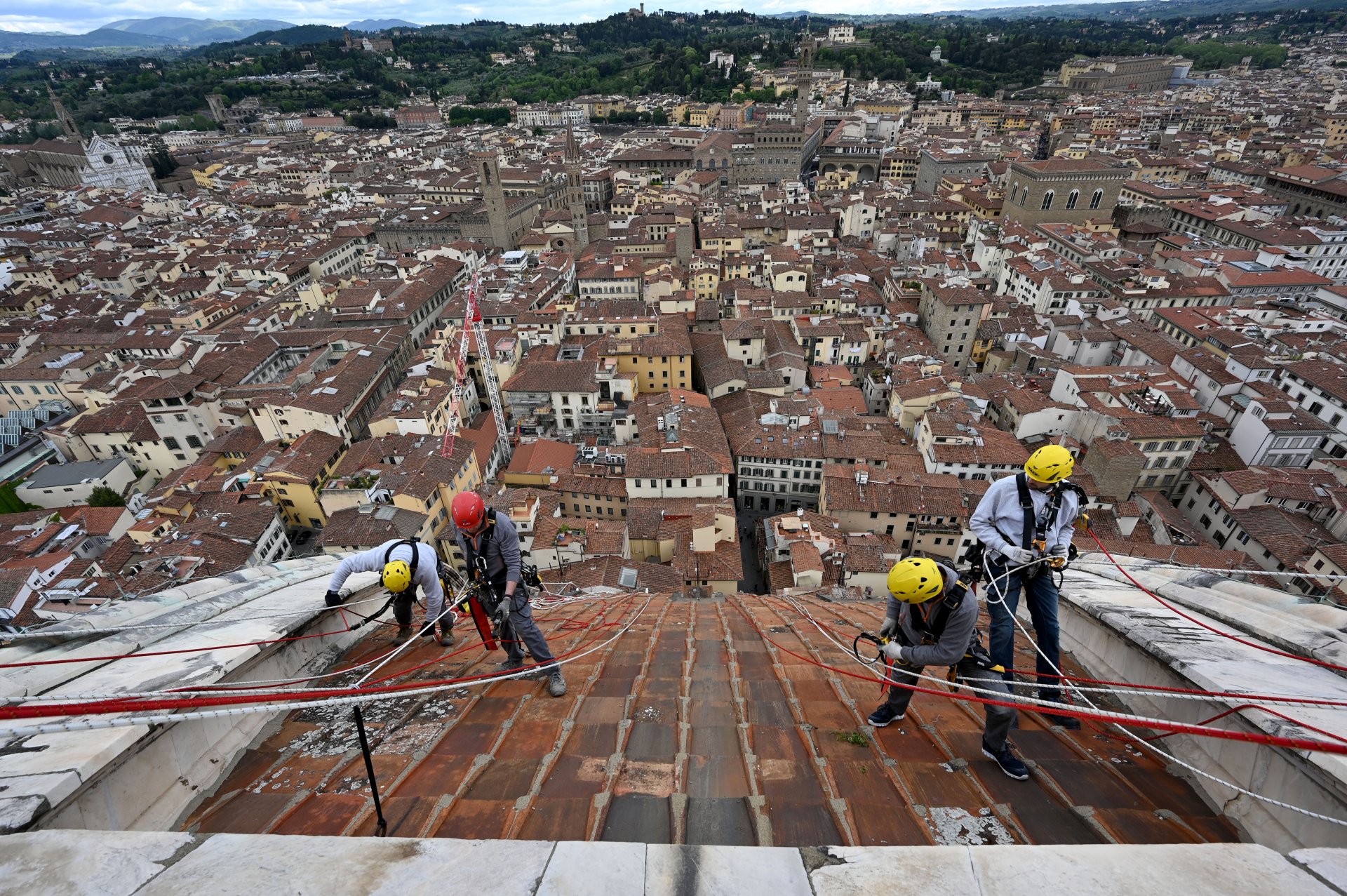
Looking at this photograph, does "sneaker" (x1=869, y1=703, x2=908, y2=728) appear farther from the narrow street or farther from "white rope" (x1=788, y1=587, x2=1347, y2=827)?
the narrow street

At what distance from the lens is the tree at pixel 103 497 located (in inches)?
1082

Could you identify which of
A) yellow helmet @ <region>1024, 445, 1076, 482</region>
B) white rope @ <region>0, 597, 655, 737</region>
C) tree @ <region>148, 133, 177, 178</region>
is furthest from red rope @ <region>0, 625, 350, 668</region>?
tree @ <region>148, 133, 177, 178</region>

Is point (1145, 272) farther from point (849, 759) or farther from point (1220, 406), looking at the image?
point (849, 759)

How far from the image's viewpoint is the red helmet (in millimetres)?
5344

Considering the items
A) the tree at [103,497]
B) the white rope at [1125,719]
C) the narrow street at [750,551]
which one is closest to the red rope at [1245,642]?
the white rope at [1125,719]

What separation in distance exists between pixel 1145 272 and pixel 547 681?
44.9 metres

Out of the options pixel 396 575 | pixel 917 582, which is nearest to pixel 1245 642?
pixel 917 582

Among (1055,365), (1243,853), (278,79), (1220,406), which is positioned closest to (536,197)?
(1055,365)

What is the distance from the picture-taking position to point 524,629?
561cm

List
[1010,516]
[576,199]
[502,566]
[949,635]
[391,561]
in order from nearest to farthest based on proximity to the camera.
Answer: [949,635]
[1010,516]
[502,566]
[391,561]
[576,199]

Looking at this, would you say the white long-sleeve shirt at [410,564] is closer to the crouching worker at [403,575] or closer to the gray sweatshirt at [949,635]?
the crouching worker at [403,575]

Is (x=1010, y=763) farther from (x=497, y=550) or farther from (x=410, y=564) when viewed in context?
(x=410, y=564)

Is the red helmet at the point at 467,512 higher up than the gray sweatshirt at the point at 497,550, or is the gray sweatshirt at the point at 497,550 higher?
the red helmet at the point at 467,512

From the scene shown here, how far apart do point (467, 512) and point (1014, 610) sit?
16.2ft
